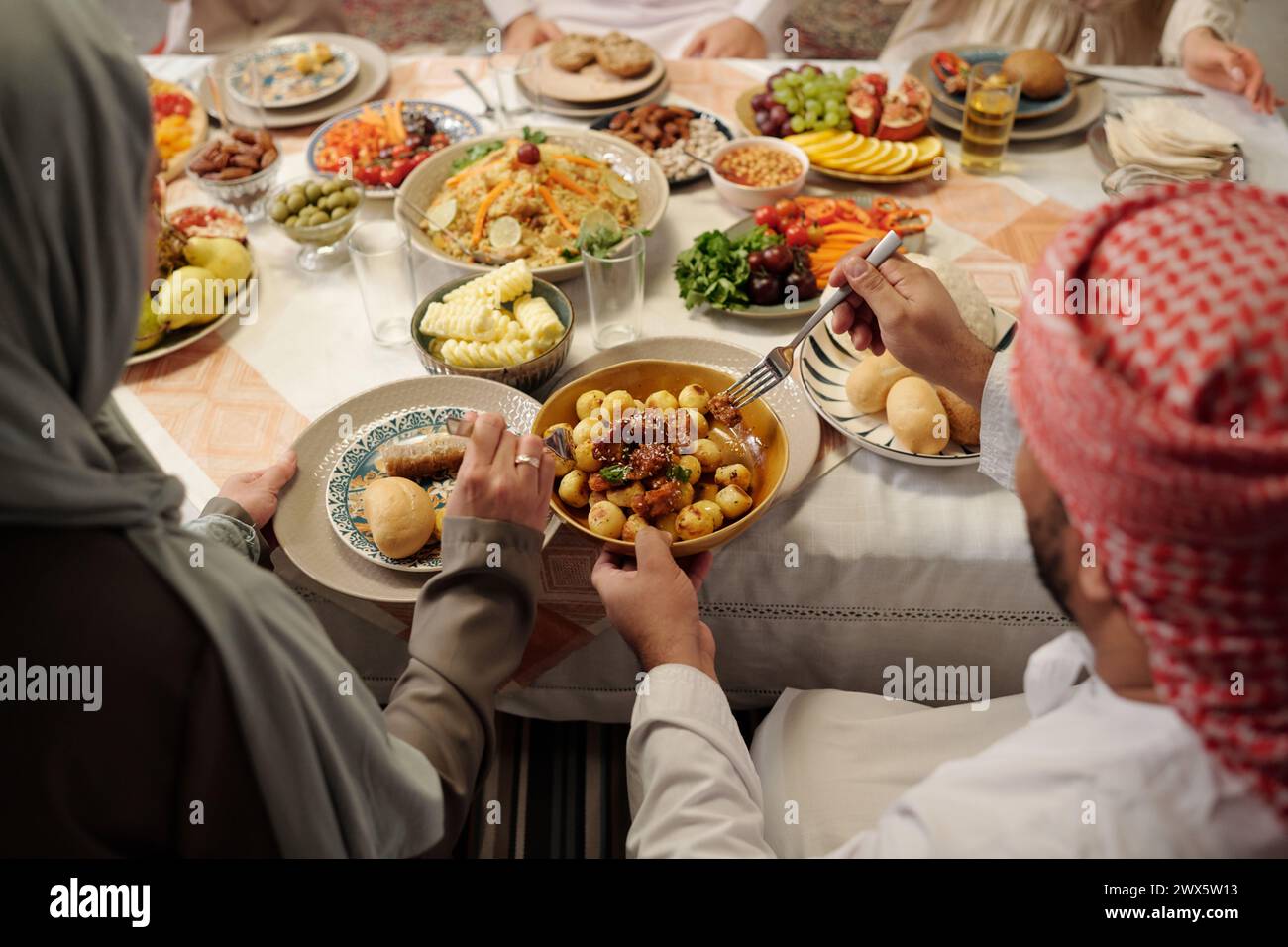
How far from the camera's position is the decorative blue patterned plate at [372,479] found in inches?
61.0

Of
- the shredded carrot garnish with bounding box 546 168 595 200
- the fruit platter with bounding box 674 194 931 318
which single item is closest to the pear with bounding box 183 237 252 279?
the shredded carrot garnish with bounding box 546 168 595 200

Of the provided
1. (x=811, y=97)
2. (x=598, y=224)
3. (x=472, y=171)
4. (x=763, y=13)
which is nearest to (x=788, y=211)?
(x=598, y=224)

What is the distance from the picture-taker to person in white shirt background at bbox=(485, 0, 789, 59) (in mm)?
3635

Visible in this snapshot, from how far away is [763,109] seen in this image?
8.66 ft

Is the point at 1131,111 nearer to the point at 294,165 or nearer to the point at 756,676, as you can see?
the point at 756,676

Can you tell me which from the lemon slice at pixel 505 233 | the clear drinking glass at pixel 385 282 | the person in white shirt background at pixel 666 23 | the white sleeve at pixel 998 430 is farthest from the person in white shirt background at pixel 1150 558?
the person in white shirt background at pixel 666 23

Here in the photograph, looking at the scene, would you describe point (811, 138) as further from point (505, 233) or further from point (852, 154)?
point (505, 233)

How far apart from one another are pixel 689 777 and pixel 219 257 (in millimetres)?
1608

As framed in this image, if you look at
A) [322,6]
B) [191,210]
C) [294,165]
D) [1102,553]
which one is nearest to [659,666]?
[1102,553]

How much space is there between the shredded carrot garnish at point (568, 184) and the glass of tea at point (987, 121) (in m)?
1.05

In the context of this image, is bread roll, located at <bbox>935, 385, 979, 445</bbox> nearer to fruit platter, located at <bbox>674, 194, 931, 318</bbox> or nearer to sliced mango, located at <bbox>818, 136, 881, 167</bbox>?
fruit platter, located at <bbox>674, 194, 931, 318</bbox>

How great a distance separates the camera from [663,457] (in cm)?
160

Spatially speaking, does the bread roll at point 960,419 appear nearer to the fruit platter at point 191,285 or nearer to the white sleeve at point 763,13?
the fruit platter at point 191,285
